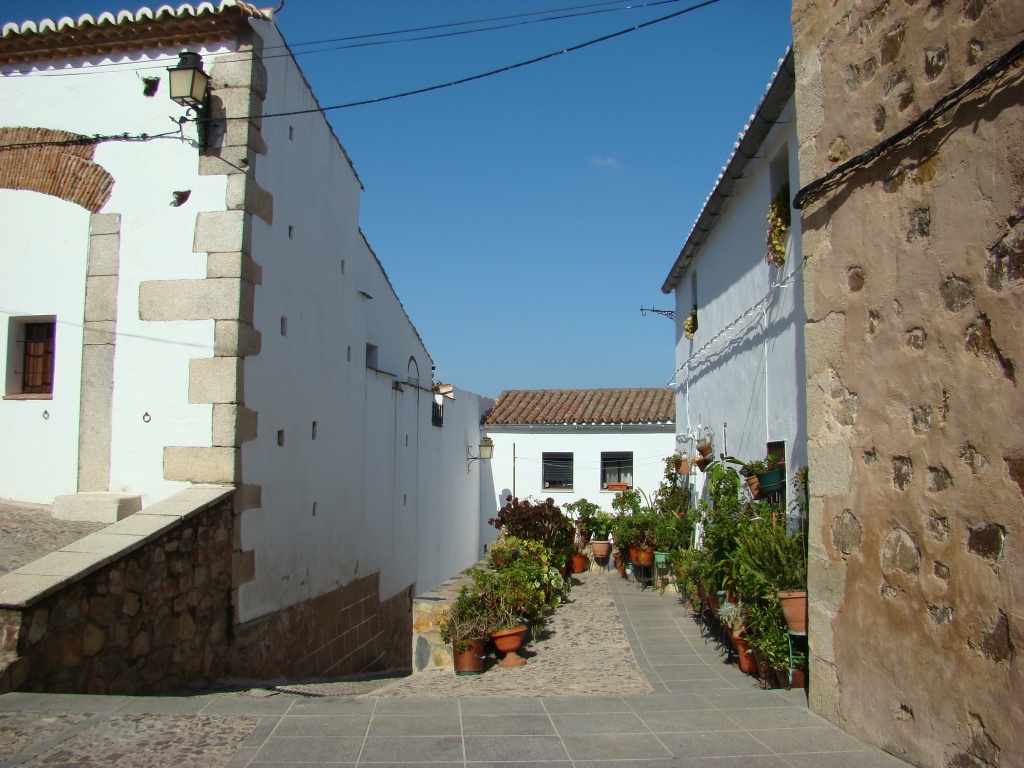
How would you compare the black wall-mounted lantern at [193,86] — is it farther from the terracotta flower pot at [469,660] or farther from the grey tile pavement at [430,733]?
the terracotta flower pot at [469,660]

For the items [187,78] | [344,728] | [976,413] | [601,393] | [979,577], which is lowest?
[344,728]

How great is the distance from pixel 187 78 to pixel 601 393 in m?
15.7

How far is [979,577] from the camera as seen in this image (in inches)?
137

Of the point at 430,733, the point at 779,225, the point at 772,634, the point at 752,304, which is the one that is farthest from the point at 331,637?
the point at 779,225

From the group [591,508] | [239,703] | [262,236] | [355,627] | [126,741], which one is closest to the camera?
[126,741]

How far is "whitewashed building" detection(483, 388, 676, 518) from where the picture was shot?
18.8 m

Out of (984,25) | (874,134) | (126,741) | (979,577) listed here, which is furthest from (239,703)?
(984,25)

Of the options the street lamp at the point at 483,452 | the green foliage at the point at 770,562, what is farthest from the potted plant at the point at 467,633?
the street lamp at the point at 483,452

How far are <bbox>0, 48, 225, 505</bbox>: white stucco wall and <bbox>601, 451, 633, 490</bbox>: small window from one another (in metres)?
13.0

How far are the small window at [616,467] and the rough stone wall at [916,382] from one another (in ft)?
46.3

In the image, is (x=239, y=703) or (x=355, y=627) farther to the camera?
(x=355, y=627)

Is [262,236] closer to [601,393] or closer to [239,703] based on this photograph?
[239,703]

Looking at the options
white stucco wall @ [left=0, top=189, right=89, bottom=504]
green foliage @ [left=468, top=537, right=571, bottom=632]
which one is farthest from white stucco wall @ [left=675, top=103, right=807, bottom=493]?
white stucco wall @ [left=0, top=189, right=89, bottom=504]

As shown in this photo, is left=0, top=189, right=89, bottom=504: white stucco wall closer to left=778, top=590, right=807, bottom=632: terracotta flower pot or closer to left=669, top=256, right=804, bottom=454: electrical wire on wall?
left=778, top=590, right=807, bottom=632: terracotta flower pot
